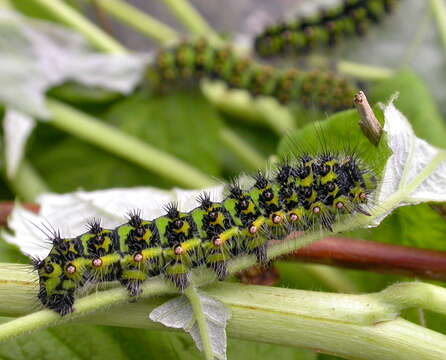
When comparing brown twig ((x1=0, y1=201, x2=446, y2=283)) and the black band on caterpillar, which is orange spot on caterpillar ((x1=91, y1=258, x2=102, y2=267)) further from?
the black band on caterpillar

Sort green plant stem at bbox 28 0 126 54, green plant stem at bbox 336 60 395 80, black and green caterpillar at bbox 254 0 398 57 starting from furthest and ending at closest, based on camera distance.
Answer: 1. black and green caterpillar at bbox 254 0 398 57
2. green plant stem at bbox 336 60 395 80
3. green plant stem at bbox 28 0 126 54

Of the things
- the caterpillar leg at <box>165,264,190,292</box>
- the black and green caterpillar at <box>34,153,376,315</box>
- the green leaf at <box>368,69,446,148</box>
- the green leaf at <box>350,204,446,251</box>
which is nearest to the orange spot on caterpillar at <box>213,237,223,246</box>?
the black and green caterpillar at <box>34,153,376,315</box>

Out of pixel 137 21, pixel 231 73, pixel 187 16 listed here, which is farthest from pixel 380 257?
pixel 137 21

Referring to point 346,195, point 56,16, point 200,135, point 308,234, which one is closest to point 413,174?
point 346,195

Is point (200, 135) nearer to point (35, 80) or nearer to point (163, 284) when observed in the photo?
point (35, 80)

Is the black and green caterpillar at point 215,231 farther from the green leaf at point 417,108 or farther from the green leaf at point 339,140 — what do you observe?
the green leaf at point 417,108

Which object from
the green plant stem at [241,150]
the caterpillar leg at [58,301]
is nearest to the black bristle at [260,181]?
the caterpillar leg at [58,301]
